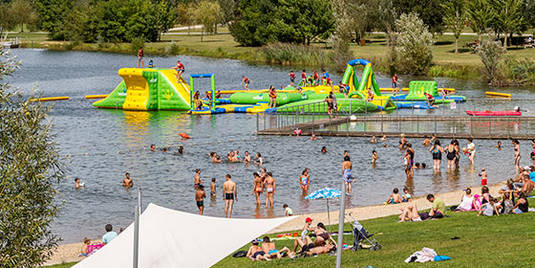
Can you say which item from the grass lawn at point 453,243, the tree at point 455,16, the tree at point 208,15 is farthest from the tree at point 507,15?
the grass lawn at point 453,243

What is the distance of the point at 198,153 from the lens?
40.9m

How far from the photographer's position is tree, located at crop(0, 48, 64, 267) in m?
17.2

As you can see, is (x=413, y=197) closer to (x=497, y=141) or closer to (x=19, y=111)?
(x=497, y=141)

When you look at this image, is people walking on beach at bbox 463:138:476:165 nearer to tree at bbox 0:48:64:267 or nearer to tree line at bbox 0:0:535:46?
tree at bbox 0:48:64:267

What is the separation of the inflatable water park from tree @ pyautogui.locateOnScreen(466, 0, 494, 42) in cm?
2957

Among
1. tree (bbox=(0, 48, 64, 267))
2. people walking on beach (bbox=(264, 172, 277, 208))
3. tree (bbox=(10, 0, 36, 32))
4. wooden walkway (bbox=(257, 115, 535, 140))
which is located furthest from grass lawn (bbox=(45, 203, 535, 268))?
tree (bbox=(10, 0, 36, 32))

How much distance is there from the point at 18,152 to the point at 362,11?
8950 centimetres

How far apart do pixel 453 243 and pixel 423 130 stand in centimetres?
2435

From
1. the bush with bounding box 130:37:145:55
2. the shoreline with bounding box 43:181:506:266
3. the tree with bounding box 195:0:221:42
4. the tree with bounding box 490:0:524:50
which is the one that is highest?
the tree with bounding box 195:0:221:42

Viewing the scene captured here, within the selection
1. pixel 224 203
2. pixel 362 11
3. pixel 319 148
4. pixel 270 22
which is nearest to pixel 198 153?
pixel 319 148

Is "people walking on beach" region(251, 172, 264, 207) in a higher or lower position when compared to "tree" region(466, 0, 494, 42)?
lower

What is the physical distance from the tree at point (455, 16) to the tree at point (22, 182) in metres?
78.6

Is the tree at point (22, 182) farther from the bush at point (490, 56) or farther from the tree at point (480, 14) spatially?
the tree at point (480, 14)

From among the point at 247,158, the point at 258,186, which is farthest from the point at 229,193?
the point at 247,158
